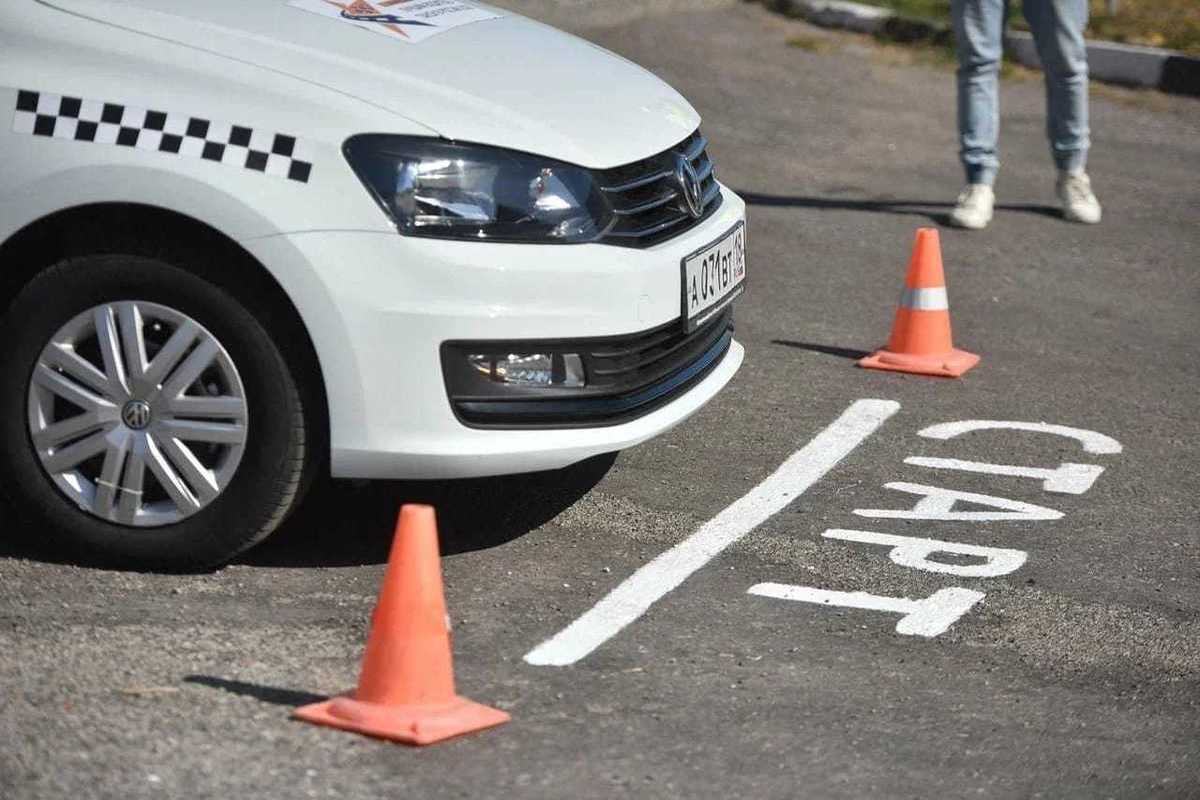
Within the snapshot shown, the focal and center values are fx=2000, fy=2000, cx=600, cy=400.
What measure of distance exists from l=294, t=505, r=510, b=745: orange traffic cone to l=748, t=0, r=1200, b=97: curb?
881 cm

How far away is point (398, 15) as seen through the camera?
518 cm

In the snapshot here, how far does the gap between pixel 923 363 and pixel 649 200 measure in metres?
2.26

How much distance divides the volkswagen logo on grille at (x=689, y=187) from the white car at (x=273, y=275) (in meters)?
0.29

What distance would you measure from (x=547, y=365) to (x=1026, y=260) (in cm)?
439

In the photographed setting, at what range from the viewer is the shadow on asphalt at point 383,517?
4.97 m

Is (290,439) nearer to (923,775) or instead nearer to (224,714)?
(224,714)

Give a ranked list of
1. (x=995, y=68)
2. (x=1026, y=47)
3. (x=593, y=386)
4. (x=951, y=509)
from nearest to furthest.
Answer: (x=593, y=386) < (x=951, y=509) < (x=995, y=68) < (x=1026, y=47)

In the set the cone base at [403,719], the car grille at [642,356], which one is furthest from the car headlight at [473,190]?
the cone base at [403,719]

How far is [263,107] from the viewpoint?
452 cm

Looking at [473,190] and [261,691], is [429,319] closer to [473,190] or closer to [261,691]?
[473,190]

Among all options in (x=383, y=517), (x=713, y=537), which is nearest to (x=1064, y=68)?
(x=713, y=537)

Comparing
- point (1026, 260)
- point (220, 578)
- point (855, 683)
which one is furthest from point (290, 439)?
point (1026, 260)

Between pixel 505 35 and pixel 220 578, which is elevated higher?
pixel 505 35

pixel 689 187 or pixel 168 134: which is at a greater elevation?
pixel 168 134
